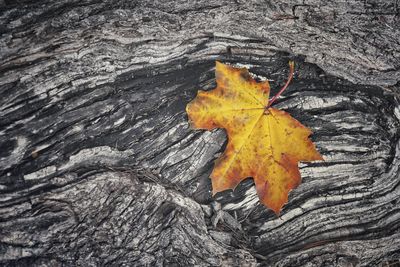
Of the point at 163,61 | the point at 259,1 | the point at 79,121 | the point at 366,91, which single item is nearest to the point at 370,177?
the point at 366,91

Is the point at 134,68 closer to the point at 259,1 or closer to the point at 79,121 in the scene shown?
the point at 79,121

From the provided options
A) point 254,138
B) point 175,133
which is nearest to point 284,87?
point 254,138

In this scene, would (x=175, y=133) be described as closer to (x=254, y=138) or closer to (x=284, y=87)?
(x=254, y=138)

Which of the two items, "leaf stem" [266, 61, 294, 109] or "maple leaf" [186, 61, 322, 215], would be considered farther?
"leaf stem" [266, 61, 294, 109]

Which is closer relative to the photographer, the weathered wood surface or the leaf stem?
the weathered wood surface

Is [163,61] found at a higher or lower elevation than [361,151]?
higher
